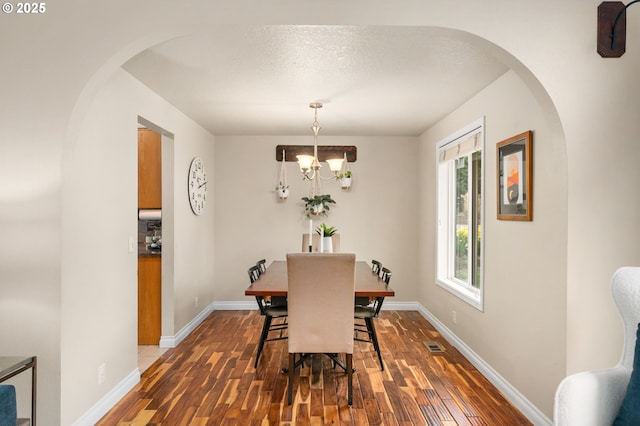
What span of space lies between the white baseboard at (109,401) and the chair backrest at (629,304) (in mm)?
2843

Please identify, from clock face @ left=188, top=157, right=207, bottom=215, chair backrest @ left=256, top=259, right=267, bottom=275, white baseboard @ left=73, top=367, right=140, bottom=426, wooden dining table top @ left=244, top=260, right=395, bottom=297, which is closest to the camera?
white baseboard @ left=73, top=367, right=140, bottom=426

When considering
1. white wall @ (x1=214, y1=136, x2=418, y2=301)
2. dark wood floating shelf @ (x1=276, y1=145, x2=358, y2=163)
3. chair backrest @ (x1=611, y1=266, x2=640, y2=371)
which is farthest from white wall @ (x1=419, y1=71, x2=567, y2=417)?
dark wood floating shelf @ (x1=276, y1=145, x2=358, y2=163)

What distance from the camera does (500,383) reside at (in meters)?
3.15

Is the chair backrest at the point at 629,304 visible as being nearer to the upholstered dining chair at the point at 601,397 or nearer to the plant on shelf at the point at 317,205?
the upholstered dining chair at the point at 601,397

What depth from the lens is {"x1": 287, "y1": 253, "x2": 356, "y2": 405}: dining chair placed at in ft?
9.34

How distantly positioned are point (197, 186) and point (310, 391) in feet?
9.41

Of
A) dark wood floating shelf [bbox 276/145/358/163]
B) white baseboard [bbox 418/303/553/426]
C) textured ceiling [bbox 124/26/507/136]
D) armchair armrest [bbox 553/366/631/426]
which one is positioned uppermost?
textured ceiling [bbox 124/26/507/136]

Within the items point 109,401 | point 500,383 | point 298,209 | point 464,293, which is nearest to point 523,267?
point 500,383

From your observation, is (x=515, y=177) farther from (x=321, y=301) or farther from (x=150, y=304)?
(x=150, y=304)

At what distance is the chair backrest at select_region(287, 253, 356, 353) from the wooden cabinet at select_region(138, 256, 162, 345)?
6.47ft

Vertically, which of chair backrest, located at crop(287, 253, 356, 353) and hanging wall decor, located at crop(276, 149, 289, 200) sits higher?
hanging wall decor, located at crop(276, 149, 289, 200)

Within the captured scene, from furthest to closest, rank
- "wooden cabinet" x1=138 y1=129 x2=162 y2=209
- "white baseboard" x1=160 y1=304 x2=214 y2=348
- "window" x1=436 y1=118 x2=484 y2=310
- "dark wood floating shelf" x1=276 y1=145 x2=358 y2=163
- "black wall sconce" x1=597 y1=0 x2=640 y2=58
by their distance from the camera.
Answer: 1. "dark wood floating shelf" x1=276 y1=145 x2=358 y2=163
2. "wooden cabinet" x1=138 y1=129 x2=162 y2=209
3. "white baseboard" x1=160 y1=304 x2=214 y2=348
4. "window" x1=436 y1=118 x2=484 y2=310
5. "black wall sconce" x1=597 y1=0 x2=640 y2=58

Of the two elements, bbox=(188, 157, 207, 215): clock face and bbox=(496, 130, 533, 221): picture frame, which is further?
bbox=(188, 157, 207, 215): clock face

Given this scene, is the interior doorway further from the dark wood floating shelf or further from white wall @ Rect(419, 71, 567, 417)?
white wall @ Rect(419, 71, 567, 417)
